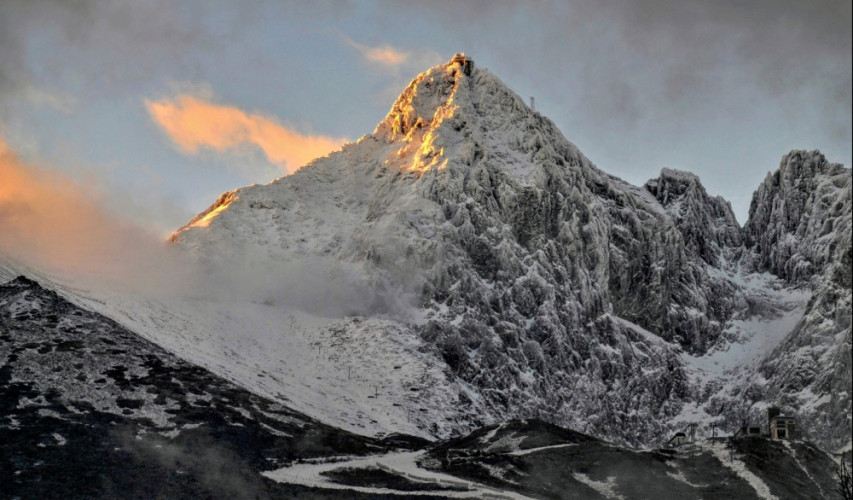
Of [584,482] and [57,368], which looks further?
[57,368]

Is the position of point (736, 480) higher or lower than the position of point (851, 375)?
higher

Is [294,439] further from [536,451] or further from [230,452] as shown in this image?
[536,451]

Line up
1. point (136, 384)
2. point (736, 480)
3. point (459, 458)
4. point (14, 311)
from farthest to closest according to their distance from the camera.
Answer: point (14, 311), point (136, 384), point (459, 458), point (736, 480)

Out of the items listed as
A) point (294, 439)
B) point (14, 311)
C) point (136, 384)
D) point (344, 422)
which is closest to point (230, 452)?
point (294, 439)

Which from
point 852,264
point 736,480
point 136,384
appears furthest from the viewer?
point 136,384


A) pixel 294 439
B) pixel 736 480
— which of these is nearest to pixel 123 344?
pixel 294 439

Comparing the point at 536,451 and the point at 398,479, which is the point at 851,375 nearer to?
the point at 398,479

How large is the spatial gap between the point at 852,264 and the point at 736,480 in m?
125

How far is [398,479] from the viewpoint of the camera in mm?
147875

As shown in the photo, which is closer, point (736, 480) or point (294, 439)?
point (736, 480)

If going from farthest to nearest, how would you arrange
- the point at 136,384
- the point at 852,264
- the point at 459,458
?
the point at 136,384 < the point at 459,458 < the point at 852,264

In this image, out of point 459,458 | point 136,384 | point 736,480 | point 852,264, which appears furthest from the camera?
point 136,384

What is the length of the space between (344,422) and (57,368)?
56175 millimetres

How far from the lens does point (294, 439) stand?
168500 millimetres
